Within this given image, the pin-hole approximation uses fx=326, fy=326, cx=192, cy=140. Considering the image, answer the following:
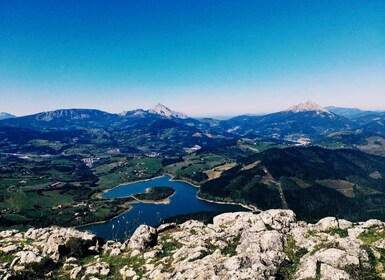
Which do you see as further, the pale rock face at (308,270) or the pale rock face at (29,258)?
the pale rock face at (29,258)

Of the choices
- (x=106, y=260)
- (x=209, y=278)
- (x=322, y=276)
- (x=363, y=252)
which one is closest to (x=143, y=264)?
(x=106, y=260)

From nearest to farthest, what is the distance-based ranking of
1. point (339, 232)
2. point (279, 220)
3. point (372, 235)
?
point (372, 235) < point (339, 232) < point (279, 220)

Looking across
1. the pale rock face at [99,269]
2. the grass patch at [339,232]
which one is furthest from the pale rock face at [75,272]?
the grass patch at [339,232]

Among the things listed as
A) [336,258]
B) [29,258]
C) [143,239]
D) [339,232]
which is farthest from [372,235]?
[29,258]

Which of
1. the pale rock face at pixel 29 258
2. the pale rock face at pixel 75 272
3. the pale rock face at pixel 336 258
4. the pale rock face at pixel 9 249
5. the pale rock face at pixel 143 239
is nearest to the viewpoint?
the pale rock face at pixel 336 258

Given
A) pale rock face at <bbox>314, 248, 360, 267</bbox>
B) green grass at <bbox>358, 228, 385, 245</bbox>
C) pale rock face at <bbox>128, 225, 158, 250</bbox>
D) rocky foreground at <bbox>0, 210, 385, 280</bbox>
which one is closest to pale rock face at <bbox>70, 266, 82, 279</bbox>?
rocky foreground at <bbox>0, 210, 385, 280</bbox>

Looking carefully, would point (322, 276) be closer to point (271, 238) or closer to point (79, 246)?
point (271, 238)

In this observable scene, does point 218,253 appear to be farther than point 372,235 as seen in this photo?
No

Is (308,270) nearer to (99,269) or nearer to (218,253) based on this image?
(218,253)

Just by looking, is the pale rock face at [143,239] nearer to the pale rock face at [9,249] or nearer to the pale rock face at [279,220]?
the pale rock face at [279,220]
